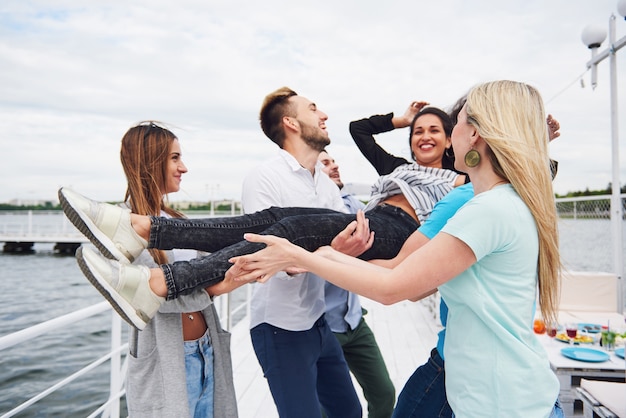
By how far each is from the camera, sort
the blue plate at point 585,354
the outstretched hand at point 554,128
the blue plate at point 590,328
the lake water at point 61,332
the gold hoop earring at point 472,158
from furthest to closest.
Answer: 1. the lake water at point 61,332
2. the blue plate at point 590,328
3. the blue plate at point 585,354
4. the outstretched hand at point 554,128
5. the gold hoop earring at point 472,158

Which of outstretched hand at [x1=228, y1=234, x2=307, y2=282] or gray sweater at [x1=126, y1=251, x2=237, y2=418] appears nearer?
outstretched hand at [x1=228, y1=234, x2=307, y2=282]

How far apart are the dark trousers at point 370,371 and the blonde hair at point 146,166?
48.4 inches

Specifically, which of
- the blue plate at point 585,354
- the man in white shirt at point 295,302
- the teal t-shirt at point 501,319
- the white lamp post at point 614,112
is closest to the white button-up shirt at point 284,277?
the man in white shirt at point 295,302

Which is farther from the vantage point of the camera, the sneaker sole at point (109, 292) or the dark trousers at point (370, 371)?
the dark trousers at point (370, 371)

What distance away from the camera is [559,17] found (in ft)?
18.7

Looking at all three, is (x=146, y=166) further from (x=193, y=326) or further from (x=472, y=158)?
(x=472, y=158)

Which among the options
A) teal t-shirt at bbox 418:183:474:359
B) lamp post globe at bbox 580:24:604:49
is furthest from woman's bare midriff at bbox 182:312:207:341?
lamp post globe at bbox 580:24:604:49

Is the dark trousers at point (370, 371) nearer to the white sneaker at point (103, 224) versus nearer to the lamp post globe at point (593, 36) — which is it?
the white sneaker at point (103, 224)

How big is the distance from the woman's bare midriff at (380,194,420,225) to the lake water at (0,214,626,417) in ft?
2.03

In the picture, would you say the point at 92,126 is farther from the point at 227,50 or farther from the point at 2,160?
the point at 227,50

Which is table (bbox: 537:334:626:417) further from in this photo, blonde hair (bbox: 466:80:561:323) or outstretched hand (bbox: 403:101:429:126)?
blonde hair (bbox: 466:80:561:323)

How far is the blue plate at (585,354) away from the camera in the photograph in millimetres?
2820

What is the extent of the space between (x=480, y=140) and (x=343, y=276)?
19.4 inches

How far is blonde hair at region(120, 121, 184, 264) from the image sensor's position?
163 cm
